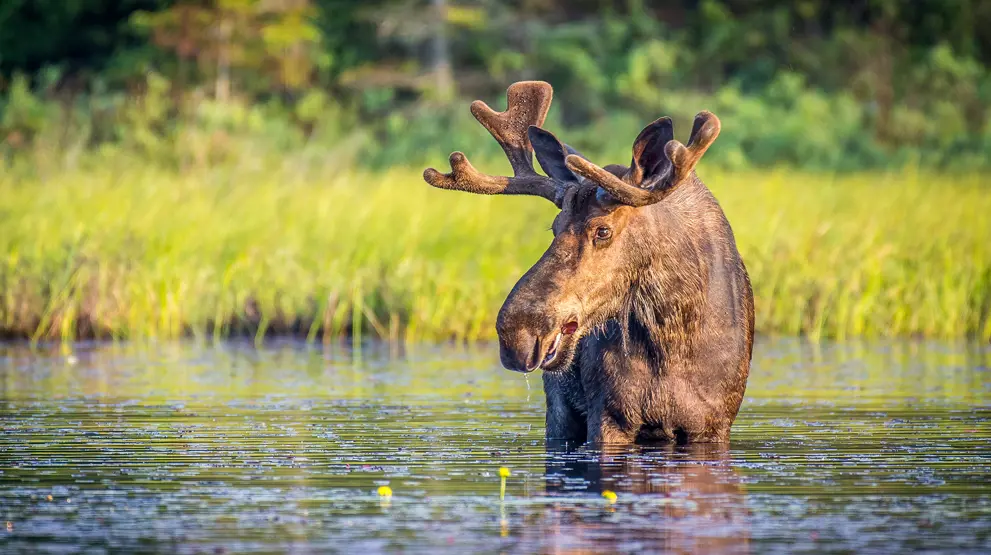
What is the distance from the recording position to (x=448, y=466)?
8.35 m

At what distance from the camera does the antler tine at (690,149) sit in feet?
26.8

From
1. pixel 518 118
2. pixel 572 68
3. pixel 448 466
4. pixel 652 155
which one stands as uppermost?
pixel 572 68

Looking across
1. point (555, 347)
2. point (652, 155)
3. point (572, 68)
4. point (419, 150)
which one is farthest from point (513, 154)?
point (572, 68)

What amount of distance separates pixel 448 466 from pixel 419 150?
83.4ft

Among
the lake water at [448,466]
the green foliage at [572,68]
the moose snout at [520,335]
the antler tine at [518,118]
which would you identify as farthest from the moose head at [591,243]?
the green foliage at [572,68]

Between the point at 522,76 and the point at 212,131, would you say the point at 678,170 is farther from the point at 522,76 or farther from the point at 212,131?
the point at 522,76

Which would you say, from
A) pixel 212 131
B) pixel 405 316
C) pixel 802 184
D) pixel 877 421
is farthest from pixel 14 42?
pixel 877 421

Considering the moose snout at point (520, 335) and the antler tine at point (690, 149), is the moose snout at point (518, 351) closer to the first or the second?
the moose snout at point (520, 335)

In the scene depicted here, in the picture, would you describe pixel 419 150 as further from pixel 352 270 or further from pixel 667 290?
pixel 667 290

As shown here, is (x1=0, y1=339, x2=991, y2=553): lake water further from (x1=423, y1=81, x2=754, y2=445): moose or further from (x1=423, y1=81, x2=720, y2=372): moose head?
(x1=423, y1=81, x2=720, y2=372): moose head

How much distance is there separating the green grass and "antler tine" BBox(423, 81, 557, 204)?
5.54 metres

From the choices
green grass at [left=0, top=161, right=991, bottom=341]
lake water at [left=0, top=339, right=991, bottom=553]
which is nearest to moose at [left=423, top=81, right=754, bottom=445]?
lake water at [left=0, top=339, right=991, bottom=553]

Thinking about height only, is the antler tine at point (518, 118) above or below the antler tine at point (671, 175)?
above

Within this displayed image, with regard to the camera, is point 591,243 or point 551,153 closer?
point 591,243
